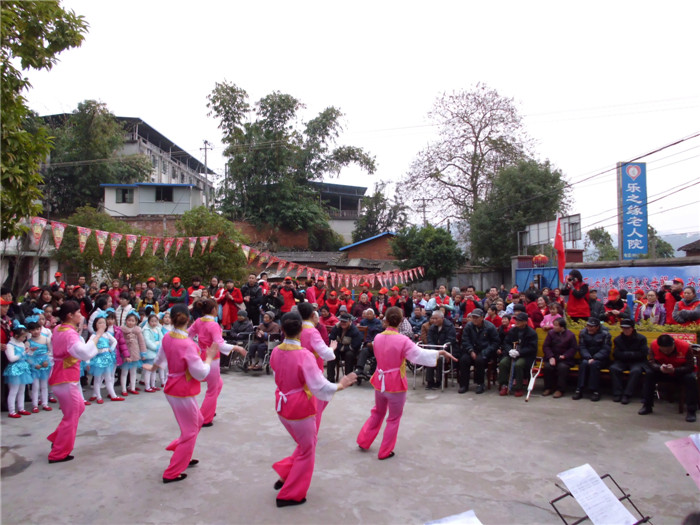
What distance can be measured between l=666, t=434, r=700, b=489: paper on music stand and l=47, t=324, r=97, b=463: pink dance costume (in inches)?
212

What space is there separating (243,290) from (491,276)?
53.4ft

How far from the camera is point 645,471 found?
5.02m

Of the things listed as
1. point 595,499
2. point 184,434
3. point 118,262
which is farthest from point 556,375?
point 118,262

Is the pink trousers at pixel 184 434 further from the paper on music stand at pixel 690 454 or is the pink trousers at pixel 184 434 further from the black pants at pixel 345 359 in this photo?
the black pants at pixel 345 359

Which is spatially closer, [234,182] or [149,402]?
[149,402]

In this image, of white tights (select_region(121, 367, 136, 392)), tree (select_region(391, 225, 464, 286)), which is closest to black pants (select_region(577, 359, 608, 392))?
white tights (select_region(121, 367, 136, 392))

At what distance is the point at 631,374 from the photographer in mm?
7629

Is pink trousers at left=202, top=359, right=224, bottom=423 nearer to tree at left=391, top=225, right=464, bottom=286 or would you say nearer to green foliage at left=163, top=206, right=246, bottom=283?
green foliage at left=163, top=206, right=246, bottom=283

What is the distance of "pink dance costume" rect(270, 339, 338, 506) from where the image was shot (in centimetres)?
430

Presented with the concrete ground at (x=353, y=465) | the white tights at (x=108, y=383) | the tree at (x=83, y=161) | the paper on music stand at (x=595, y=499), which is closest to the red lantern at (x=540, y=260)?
the concrete ground at (x=353, y=465)

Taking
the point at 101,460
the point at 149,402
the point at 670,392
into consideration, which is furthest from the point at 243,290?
the point at 670,392

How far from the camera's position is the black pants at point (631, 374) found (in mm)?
7578

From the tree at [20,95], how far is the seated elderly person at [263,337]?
5708 mm

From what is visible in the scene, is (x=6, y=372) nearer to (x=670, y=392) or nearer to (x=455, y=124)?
(x=670, y=392)
